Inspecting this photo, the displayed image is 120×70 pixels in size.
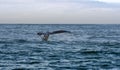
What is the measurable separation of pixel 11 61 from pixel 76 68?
675cm

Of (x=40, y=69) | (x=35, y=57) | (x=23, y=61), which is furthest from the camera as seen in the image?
(x=35, y=57)

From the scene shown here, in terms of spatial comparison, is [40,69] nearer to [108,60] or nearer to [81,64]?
[81,64]

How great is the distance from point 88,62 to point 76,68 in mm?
3998

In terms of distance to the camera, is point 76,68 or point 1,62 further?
point 1,62

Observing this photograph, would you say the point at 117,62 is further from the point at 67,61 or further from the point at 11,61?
the point at 11,61

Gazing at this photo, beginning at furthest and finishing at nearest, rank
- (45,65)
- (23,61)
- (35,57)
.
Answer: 1. (35,57)
2. (23,61)
3. (45,65)

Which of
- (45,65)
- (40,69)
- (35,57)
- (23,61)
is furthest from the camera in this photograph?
(35,57)

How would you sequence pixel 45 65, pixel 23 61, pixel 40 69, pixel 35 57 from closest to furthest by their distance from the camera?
pixel 40 69
pixel 45 65
pixel 23 61
pixel 35 57

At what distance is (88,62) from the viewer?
126 ft

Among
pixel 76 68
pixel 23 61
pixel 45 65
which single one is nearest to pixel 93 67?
pixel 76 68

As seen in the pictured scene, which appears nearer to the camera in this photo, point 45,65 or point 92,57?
point 45,65

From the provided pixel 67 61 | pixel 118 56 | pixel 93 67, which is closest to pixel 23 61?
pixel 67 61

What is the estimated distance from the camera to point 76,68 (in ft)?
113

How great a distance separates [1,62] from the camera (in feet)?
123
